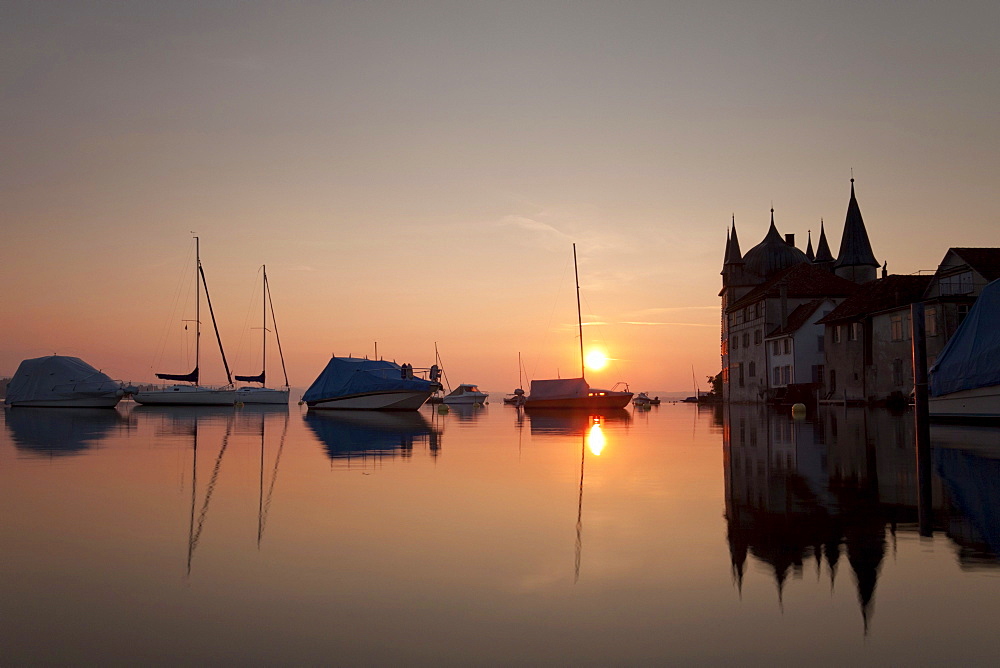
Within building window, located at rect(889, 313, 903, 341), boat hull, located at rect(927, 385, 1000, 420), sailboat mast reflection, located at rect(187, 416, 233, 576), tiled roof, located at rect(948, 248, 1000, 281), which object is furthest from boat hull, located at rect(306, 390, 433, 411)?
sailboat mast reflection, located at rect(187, 416, 233, 576)

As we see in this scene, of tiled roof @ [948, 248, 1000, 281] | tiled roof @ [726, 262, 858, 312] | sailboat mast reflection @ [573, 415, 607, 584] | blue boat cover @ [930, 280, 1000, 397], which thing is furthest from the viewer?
tiled roof @ [726, 262, 858, 312]

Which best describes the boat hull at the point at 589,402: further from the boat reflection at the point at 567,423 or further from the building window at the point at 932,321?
the building window at the point at 932,321

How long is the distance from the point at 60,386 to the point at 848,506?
8111 centimetres

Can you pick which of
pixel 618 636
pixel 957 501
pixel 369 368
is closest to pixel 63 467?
pixel 618 636

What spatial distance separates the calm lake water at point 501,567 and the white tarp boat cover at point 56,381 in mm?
67482

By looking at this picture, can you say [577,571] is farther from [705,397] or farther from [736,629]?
[705,397]

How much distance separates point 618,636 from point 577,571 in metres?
2.04

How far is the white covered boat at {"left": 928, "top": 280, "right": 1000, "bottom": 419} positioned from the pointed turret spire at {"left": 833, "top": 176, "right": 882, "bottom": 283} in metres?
54.8

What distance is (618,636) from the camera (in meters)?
5.70

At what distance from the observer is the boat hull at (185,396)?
78062 millimetres

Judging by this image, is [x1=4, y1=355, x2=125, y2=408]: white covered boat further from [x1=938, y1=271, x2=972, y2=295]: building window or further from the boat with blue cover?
[x1=938, y1=271, x2=972, y2=295]: building window

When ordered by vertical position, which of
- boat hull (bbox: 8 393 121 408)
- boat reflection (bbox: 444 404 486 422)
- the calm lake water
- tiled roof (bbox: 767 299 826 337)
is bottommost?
boat reflection (bbox: 444 404 486 422)

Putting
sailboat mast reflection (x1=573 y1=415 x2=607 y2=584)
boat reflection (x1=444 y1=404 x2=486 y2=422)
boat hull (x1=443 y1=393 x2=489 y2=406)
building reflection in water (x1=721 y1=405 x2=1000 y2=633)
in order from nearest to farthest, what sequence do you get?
Answer: building reflection in water (x1=721 y1=405 x2=1000 y2=633) → sailboat mast reflection (x1=573 y1=415 x2=607 y2=584) → boat reflection (x1=444 y1=404 x2=486 y2=422) → boat hull (x1=443 y1=393 x2=489 y2=406)

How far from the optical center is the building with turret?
69688mm
